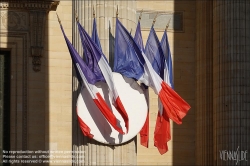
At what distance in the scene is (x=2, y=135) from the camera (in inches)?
1521

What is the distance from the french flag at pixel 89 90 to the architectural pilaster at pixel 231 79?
15.6 ft

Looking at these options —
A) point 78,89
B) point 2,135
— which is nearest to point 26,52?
point 2,135

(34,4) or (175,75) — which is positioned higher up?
(34,4)

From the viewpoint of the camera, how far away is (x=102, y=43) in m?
34.3

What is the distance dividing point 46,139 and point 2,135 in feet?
4.22

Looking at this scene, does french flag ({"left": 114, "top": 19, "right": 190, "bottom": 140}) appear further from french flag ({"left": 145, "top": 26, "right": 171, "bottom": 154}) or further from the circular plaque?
french flag ({"left": 145, "top": 26, "right": 171, "bottom": 154})

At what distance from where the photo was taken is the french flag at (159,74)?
3456 centimetres

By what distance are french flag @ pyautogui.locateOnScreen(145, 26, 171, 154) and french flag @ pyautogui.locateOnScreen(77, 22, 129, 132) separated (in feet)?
3.78

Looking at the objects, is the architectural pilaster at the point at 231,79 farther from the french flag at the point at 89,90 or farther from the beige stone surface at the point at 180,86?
the french flag at the point at 89,90

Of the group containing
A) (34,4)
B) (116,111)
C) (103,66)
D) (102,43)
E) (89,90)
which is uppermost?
(34,4)

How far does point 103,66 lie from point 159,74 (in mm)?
1744

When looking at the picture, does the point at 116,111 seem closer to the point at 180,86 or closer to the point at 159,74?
the point at 159,74

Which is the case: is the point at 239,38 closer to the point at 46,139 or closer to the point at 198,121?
the point at 198,121

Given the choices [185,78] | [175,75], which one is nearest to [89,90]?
[175,75]
